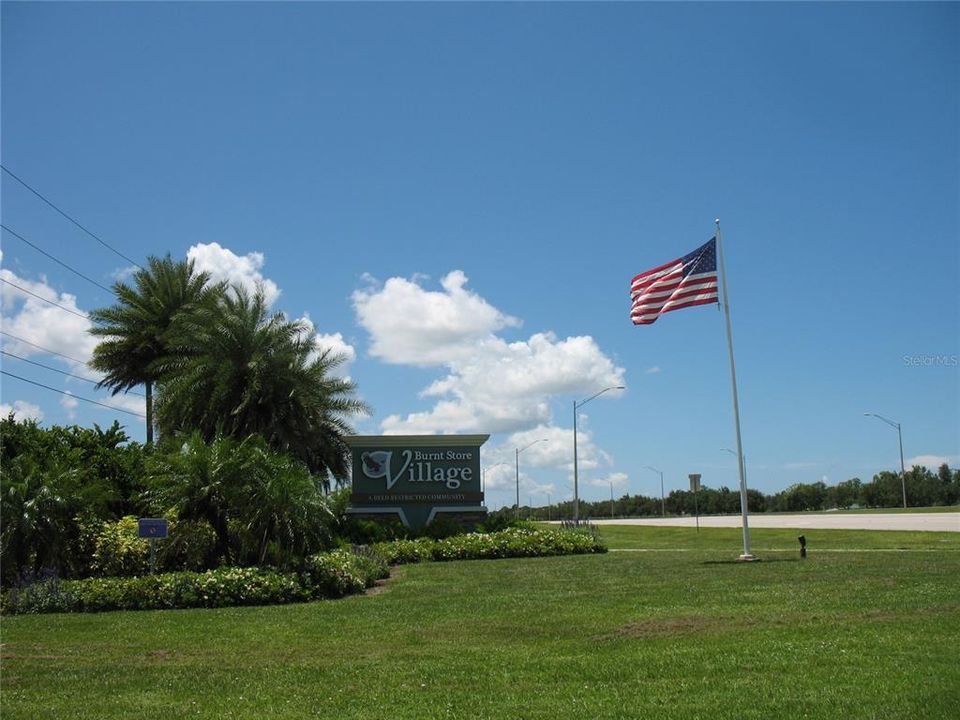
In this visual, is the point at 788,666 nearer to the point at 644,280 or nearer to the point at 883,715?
the point at 883,715

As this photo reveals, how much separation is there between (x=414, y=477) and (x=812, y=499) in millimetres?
115069

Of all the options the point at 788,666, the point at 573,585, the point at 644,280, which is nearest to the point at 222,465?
the point at 573,585

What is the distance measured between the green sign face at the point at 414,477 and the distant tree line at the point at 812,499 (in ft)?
201

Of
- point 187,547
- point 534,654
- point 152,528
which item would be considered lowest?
point 534,654

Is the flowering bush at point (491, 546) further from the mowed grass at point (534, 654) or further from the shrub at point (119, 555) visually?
the mowed grass at point (534, 654)

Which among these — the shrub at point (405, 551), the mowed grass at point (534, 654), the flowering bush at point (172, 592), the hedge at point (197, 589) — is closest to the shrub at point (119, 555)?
the hedge at point (197, 589)

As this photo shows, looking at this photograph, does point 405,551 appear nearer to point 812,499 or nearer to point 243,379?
point 243,379

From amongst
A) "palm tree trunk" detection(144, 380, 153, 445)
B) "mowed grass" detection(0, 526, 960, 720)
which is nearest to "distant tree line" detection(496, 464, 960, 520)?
"palm tree trunk" detection(144, 380, 153, 445)

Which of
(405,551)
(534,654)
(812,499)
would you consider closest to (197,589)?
(534,654)

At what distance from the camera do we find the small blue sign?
65.6 ft

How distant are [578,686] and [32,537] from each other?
1434cm

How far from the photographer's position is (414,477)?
36531 millimetres

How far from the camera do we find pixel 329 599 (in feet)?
64.6

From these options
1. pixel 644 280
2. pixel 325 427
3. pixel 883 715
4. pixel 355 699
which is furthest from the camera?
pixel 325 427
